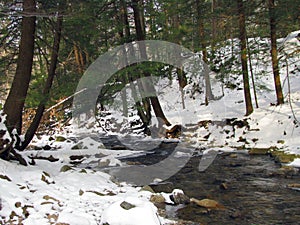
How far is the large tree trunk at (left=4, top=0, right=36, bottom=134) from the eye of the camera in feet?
23.5

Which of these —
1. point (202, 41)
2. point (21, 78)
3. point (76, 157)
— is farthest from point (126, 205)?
point (202, 41)

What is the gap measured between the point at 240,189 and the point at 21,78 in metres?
5.71

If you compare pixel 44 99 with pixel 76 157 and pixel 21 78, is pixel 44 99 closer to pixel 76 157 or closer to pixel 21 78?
pixel 21 78

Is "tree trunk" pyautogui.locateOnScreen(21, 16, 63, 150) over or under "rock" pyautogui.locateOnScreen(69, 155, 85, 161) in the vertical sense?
over

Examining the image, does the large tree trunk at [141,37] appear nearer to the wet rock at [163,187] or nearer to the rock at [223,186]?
the wet rock at [163,187]

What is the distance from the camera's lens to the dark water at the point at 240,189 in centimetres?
526

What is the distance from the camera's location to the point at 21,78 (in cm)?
732

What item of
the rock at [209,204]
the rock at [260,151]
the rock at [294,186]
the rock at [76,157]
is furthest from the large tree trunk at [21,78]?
the rock at [260,151]

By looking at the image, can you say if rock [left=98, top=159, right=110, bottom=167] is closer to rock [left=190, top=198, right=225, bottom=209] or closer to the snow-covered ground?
the snow-covered ground

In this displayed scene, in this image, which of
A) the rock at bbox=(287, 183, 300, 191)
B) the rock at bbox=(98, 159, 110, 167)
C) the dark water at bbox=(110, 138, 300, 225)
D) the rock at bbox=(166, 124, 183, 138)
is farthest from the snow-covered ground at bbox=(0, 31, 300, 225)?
the rock at bbox=(287, 183, 300, 191)

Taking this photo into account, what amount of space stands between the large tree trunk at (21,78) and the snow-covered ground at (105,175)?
1.25 meters

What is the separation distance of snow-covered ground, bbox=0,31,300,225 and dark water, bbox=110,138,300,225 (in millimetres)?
837

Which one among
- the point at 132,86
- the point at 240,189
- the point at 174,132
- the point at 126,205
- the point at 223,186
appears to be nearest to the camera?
the point at 126,205

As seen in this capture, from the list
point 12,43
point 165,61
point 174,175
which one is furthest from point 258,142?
point 12,43
